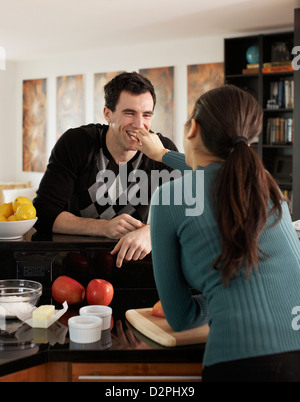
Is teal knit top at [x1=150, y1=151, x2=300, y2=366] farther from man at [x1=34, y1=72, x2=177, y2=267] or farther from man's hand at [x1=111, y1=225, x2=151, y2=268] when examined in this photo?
man at [x1=34, y1=72, x2=177, y2=267]

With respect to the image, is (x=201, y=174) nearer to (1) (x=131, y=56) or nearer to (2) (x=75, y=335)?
(2) (x=75, y=335)

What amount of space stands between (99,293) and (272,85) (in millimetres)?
5102

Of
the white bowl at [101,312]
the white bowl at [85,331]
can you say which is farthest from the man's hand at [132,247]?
the white bowl at [85,331]

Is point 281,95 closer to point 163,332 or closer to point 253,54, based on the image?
point 253,54

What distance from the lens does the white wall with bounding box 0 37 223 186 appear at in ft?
22.4

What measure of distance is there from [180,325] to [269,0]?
448 cm

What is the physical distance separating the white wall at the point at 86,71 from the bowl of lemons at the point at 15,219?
5.25 metres

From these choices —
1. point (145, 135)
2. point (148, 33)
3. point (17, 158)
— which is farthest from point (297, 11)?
point (17, 158)

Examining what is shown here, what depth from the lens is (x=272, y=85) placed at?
612cm

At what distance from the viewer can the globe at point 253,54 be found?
20.2 feet

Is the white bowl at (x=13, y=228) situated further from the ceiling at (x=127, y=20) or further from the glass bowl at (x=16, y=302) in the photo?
the ceiling at (x=127, y=20)

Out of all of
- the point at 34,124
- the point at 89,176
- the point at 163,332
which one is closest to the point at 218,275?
the point at 163,332

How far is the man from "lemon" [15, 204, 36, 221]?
39 centimetres
